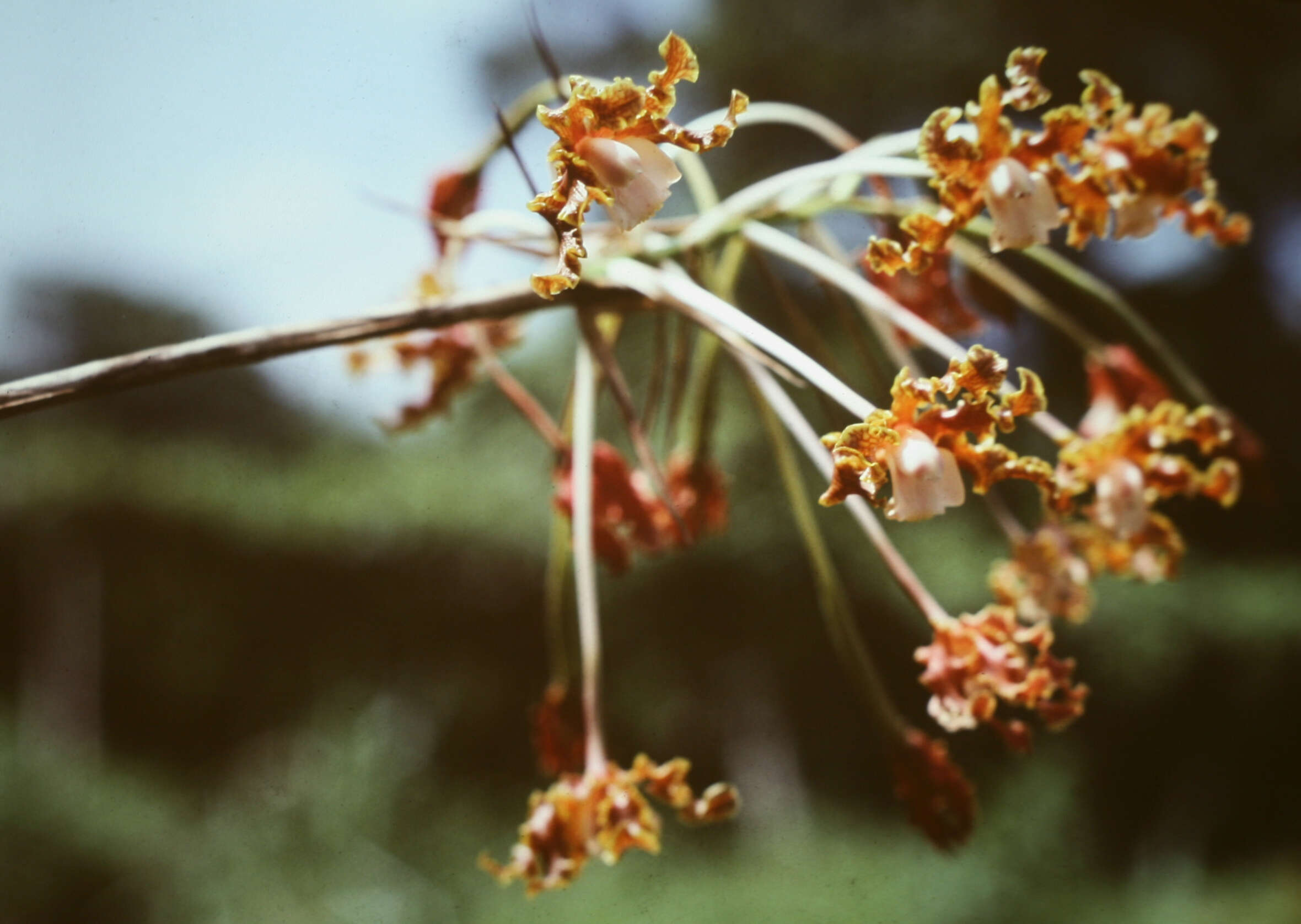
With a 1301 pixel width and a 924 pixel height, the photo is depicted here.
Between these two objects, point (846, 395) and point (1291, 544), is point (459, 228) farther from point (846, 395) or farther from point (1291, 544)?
point (1291, 544)

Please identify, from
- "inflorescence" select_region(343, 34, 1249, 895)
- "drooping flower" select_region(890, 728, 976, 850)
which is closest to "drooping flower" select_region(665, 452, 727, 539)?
"inflorescence" select_region(343, 34, 1249, 895)

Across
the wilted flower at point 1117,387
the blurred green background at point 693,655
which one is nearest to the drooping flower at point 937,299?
the wilted flower at point 1117,387

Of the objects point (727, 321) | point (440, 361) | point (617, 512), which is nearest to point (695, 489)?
point (617, 512)

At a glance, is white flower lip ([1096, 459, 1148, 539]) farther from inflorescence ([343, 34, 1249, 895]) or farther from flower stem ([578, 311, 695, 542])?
flower stem ([578, 311, 695, 542])

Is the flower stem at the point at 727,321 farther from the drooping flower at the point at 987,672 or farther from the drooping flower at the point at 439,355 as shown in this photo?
the drooping flower at the point at 439,355

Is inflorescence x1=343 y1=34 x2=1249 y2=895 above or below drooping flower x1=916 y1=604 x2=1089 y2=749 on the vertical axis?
above

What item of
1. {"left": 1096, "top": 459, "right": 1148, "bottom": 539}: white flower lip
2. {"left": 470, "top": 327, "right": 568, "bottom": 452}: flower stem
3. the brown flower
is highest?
the brown flower
